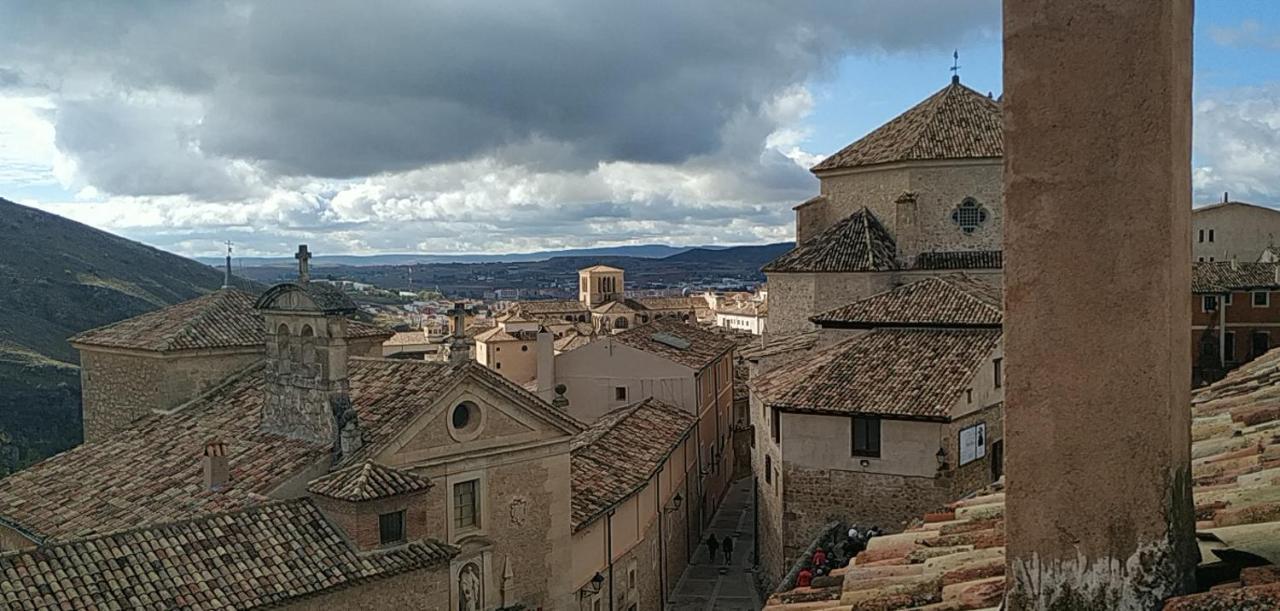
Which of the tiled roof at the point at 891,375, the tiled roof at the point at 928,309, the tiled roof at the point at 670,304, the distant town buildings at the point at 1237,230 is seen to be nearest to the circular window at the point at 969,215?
the tiled roof at the point at 928,309

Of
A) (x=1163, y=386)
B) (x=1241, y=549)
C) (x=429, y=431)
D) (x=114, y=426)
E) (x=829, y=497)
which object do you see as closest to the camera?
(x=1163, y=386)

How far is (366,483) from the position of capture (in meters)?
14.3

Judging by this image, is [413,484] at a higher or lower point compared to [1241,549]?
lower

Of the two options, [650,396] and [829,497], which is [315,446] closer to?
[829,497]

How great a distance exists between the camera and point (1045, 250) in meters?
4.13

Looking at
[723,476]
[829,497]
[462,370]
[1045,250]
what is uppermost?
[1045,250]

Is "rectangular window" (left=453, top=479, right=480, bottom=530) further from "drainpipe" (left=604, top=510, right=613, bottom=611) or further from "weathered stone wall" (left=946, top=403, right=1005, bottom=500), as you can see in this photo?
"weathered stone wall" (left=946, top=403, right=1005, bottom=500)

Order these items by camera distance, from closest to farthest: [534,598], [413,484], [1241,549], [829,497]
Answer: [1241,549] → [413,484] → [534,598] → [829,497]

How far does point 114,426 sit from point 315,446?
10041 millimetres

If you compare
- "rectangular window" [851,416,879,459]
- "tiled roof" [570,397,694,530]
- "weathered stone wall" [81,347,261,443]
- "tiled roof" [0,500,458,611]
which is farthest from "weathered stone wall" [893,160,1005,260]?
"tiled roof" [0,500,458,611]

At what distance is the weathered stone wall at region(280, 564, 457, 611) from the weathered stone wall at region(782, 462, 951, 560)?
8562 millimetres

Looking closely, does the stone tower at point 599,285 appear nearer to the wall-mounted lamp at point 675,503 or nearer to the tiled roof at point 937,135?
the tiled roof at point 937,135

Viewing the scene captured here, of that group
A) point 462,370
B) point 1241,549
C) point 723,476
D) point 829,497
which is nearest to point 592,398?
point 723,476

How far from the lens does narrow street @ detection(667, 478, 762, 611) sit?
25281 millimetres
